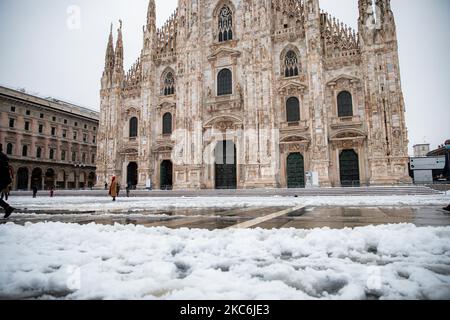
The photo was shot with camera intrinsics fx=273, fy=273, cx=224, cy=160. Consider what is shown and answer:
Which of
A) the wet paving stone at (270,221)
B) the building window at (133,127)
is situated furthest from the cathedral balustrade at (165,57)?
the wet paving stone at (270,221)

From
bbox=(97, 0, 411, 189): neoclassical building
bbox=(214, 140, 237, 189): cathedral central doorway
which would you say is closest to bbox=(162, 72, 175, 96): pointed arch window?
bbox=(97, 0, 411, 189): neoclassical building

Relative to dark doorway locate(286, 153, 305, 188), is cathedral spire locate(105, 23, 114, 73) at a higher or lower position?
higher

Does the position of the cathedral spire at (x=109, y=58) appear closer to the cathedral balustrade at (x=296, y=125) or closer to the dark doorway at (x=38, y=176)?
the cathedral balustrade at (x=296, y=125)

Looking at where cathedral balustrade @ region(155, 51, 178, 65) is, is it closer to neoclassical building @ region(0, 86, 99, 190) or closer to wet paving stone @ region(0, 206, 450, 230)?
neoclassical building @ region(0, 86, 99, 190)

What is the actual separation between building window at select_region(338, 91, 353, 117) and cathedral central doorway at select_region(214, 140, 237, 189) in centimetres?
933

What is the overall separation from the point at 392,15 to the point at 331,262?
25552 millimetres

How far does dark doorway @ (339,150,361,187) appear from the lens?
69.8ft

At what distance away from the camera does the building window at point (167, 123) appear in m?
27.3

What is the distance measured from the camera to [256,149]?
2286 cm

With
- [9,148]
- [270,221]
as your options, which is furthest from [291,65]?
[9,148]

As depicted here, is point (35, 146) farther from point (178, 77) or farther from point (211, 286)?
point (211, 286)

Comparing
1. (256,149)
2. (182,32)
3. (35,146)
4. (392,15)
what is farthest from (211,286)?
(35,146)

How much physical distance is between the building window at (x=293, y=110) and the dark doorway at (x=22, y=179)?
35377 millimetres
